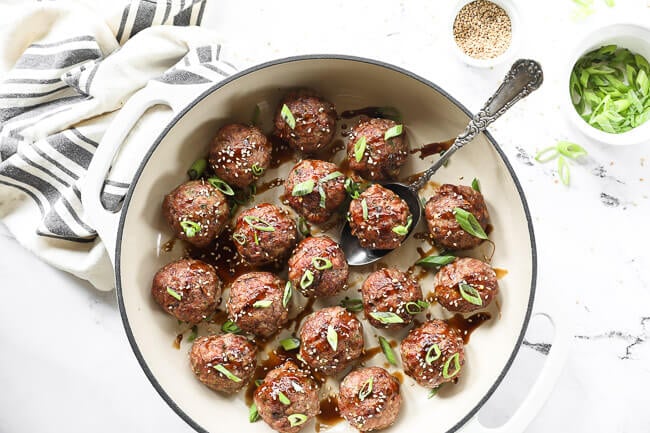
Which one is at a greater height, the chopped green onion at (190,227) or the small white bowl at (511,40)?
the small white bowl at (511,40)

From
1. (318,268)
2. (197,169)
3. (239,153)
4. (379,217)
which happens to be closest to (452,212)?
(379,217)

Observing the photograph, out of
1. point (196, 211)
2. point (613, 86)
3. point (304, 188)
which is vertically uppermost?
point (613, 86)

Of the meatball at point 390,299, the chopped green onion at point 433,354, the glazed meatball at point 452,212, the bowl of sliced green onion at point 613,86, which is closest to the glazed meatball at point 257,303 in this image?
the meatball at point 390,299

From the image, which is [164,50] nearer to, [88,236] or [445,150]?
[88,236]

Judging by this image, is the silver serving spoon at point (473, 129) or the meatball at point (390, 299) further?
the meatball at point (390, 299)

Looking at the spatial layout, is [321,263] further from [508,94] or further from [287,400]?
[508,94]

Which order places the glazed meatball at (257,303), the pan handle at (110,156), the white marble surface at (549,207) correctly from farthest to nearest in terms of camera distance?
the white marble surface at (549,207), the glazed meatball at (257,303), the pan handle at (110,156)

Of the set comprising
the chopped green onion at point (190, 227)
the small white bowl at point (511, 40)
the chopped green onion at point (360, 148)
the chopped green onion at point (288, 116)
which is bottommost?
the chopped green onion at point (190, 227)

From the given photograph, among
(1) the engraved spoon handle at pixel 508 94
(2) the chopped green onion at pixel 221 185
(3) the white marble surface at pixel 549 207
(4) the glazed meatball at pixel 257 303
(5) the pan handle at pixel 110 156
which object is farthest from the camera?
(3) the white marble surface at pixel 549 207

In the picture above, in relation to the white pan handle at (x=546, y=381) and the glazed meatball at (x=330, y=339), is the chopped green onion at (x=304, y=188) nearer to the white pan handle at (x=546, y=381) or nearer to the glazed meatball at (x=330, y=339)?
the glazed meatball at (x=330, y=339)
